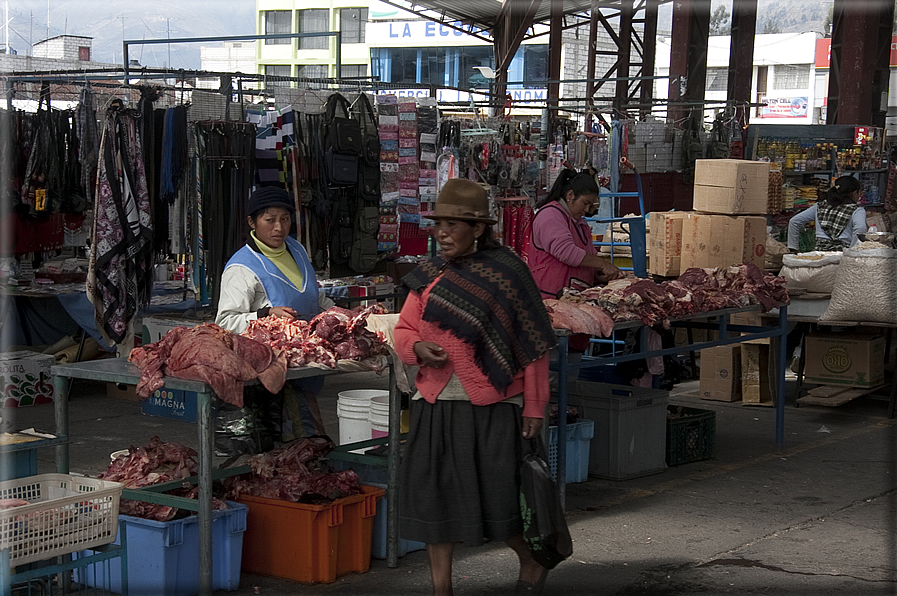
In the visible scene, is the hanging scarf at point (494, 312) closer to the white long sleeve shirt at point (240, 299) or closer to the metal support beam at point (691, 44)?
the white long sleeve shirt at point (240, 299)

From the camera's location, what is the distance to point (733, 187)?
9.21 m

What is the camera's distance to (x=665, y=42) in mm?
48531

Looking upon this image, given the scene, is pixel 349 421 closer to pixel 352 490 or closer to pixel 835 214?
pixel 352 490

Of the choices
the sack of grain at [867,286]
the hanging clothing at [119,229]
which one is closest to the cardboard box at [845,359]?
the sack of grain at [867,286]

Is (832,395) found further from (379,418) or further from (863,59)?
(863,59)

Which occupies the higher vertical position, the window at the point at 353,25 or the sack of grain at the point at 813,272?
the window at the point at 353,25

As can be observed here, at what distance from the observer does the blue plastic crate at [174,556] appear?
447 centimetres

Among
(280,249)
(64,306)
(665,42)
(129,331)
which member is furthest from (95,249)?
(665,42)

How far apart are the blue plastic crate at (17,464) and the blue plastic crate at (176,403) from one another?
0.54 meters

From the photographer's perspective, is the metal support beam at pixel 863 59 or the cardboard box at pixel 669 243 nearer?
the cardboard box at pixel 669 243

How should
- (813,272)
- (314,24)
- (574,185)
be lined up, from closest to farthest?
(574,185)
(813,272)
(314,24)

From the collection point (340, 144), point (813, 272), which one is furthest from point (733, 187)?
point (340, 144)

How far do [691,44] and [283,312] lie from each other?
17357 mm

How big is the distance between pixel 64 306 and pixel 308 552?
5.62 metres
